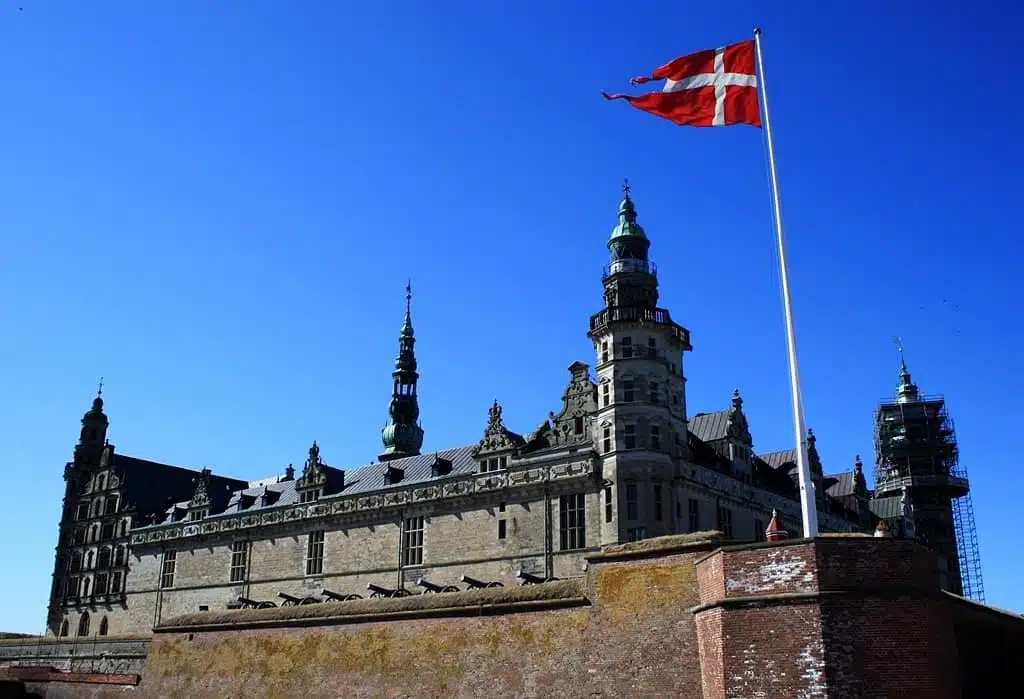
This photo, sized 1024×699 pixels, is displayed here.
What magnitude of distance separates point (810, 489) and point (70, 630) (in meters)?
76.4

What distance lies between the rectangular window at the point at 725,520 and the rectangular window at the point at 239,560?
116ft

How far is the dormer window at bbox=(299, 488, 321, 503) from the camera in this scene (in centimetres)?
6562

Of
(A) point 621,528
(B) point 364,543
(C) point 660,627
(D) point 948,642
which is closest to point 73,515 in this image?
(B) point 364,543

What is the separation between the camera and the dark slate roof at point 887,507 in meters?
79.9

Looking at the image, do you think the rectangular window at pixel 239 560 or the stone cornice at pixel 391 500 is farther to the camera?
the rectangular window at pixel 239 560

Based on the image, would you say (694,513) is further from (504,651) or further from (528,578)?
(504,651)

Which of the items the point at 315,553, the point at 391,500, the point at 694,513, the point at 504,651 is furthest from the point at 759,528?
the point at 504,651

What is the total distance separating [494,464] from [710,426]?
14771mm

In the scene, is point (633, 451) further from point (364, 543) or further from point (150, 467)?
point (150, 467)

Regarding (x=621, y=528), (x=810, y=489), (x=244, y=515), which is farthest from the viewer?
(x=244, y=515)

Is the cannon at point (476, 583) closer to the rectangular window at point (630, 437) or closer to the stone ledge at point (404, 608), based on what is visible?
the rectangular window at point (630, 437)

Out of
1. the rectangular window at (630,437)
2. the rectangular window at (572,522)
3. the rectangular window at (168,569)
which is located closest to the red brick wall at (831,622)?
the rectangular window at (630,437)

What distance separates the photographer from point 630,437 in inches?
1907

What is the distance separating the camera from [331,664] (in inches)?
1324
